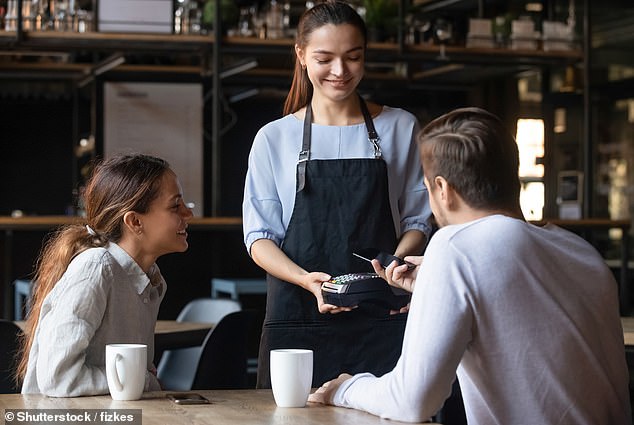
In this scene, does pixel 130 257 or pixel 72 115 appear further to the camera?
pixel 72 115

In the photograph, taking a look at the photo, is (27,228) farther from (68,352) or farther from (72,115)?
(72,115)

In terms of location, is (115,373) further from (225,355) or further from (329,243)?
(225,355)

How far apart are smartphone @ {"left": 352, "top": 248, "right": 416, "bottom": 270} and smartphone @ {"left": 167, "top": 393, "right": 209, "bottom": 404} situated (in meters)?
0.49

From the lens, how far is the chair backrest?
458 cm

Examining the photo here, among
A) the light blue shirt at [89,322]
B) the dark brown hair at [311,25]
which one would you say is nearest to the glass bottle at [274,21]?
the dark brown hair at [311,25]

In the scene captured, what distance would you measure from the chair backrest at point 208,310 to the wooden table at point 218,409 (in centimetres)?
258

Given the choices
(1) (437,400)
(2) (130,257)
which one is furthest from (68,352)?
(1) (437,400)

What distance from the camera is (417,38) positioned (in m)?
7.15

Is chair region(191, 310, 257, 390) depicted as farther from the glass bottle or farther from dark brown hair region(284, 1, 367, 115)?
the glass bottle

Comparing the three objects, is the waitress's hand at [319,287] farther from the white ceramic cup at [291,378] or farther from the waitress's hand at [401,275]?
the white ceramic cup at [291,378]

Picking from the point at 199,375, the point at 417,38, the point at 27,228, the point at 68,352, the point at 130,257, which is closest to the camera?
the point at 68,352

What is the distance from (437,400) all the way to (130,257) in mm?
863

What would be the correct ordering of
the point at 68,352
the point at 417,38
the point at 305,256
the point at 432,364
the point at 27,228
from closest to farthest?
the point at 432,364, the point at 68,352, the point at 305,256, the point at 27,228, the point at 417,38

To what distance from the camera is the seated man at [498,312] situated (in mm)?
1643
